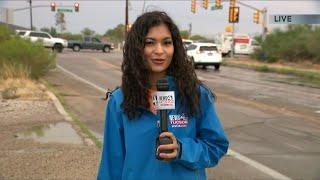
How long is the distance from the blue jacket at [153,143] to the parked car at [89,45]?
5599 cm

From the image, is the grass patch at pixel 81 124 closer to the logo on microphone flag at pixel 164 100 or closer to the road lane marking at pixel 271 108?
the road lane marking at pixel 271 108

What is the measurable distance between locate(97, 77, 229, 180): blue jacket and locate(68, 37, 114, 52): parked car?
5599 centimetres

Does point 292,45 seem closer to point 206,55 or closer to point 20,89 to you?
point 206,55

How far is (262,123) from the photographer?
11.4m

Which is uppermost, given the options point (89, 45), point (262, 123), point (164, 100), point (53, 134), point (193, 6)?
point (193, 6)

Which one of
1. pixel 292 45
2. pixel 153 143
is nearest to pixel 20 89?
pixel 153 143

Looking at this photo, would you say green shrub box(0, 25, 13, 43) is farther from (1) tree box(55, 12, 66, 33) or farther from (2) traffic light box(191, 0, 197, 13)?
(1) tree box(55, 12, 66, 33)

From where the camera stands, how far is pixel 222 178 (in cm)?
679

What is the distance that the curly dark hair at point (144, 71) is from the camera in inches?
106

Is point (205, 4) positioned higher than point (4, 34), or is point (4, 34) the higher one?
point (205, 4)

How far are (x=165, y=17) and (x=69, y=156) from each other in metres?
5.19

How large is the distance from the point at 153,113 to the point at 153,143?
5.5 inches

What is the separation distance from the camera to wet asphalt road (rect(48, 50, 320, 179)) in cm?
744

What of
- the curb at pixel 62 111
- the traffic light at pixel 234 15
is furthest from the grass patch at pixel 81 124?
the traffic light at pixel 234 15
